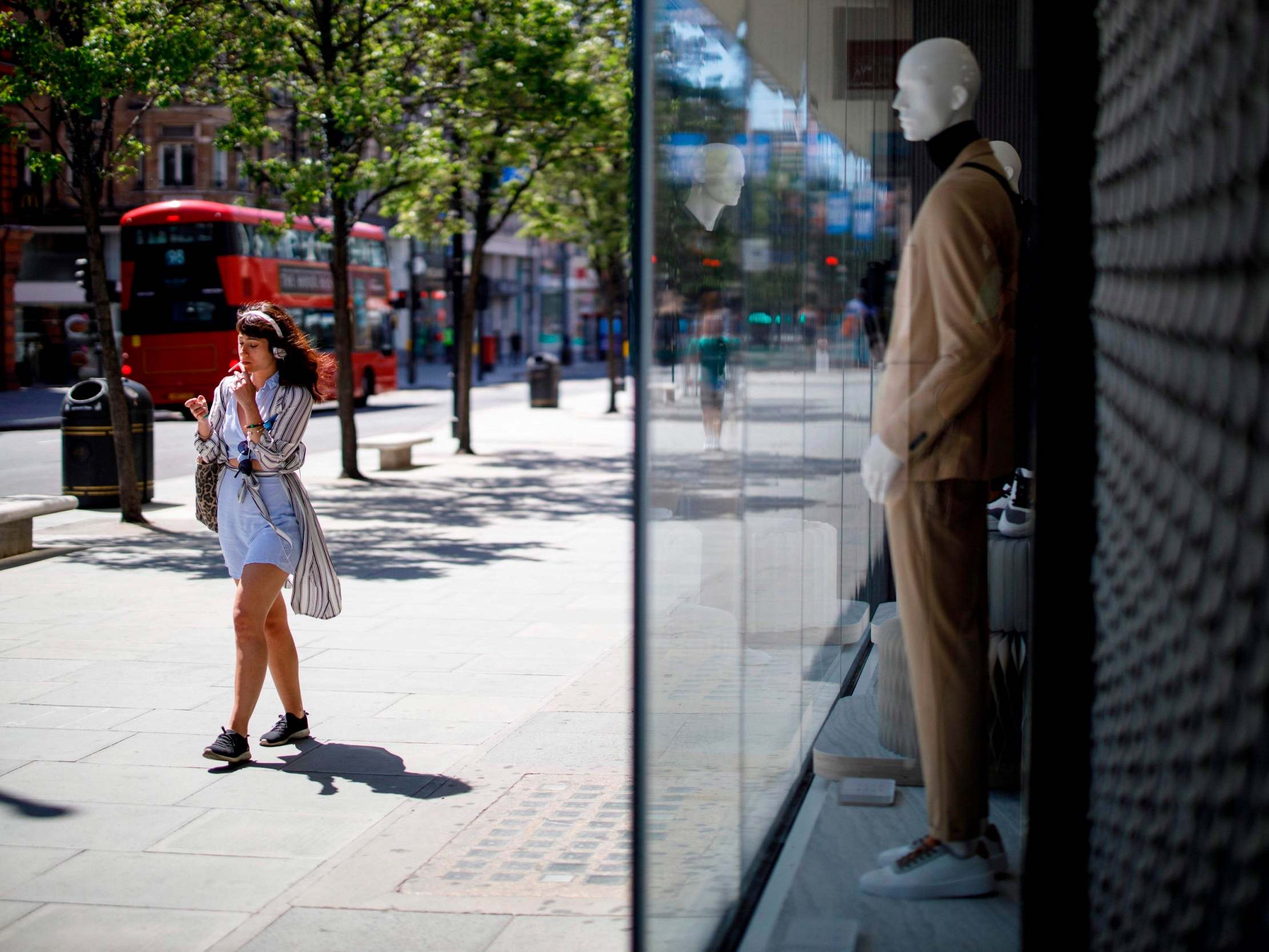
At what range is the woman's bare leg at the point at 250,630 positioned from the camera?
17.9ft

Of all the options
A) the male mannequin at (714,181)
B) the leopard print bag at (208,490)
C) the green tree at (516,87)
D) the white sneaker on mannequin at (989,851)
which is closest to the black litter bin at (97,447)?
the green tree at (516,87)

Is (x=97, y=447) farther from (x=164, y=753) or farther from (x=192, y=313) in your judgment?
(x=192, y=313)

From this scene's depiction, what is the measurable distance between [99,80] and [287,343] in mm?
6953

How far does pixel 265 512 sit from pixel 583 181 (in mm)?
21268

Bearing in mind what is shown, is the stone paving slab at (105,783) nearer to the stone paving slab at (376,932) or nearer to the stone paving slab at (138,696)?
the stone paving slab at (138,696)

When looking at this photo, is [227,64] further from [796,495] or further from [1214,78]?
[1214,78]

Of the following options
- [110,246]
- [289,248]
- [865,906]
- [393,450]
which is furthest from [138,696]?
[110,246]

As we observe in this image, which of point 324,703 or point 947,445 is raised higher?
point 947,445

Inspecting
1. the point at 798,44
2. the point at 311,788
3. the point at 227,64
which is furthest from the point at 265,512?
the point at 227,64

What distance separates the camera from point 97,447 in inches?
537

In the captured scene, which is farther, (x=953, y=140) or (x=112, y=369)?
(x=112, y=369)

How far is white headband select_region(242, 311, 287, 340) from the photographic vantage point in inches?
222

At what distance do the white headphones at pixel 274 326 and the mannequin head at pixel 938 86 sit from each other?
3093mm

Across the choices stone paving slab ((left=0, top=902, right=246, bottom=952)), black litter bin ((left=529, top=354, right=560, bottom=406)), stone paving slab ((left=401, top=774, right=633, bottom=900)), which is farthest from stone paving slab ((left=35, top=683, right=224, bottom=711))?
black litter bin ((left=529, top=354, right=560, bottom=406))
